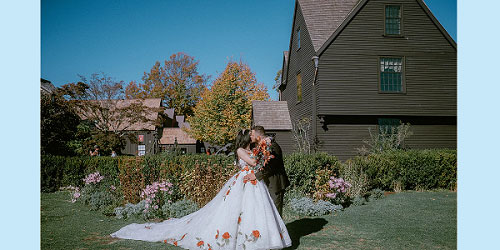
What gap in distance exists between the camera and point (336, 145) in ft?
57.0

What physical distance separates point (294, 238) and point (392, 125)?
12449mm

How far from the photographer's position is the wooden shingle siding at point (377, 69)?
52.4ft

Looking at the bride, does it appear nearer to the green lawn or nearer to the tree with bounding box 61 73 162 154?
the green lawn

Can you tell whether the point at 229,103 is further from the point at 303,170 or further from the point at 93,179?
the point at 303,170

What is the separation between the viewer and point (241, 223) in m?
5.32

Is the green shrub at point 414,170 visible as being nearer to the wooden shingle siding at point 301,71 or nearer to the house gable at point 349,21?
the wooden shingle siding at point 301,71

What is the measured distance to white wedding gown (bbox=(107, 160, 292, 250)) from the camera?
5.23 m

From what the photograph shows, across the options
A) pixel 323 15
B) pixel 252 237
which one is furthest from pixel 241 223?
pixel 323 15

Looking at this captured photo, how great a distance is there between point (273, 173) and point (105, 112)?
17.6 m

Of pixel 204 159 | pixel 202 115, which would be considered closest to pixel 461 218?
pixel 204 159

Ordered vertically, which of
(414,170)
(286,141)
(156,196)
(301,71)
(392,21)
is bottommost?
(156,196)

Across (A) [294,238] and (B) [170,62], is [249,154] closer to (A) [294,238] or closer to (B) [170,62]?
(A) [294,238]

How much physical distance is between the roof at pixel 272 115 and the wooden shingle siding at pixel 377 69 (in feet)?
15.3

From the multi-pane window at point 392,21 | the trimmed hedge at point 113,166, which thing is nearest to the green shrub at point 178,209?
the trimmed hedge at point 113,166
